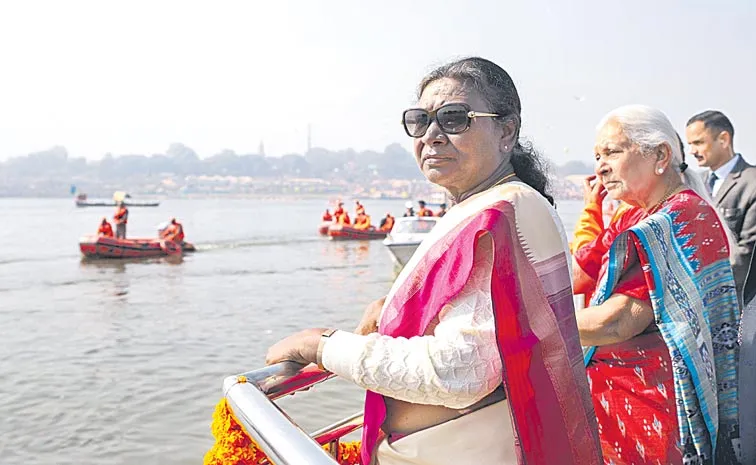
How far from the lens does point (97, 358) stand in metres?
11.2

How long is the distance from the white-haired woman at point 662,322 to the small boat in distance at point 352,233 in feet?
109

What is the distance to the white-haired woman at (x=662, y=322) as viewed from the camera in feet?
7.18

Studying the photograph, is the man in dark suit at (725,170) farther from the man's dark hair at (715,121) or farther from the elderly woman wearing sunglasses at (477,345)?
the elderly woman wearing sunglasses at (477,345)

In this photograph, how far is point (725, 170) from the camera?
15.8 feet

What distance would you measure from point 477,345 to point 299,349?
1.58 feet

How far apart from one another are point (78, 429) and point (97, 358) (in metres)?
3.51

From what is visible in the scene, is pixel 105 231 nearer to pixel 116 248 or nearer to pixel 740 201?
pixel 116 248

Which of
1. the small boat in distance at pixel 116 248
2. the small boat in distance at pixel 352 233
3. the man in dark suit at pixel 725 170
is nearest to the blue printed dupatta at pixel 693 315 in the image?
the man in dark suit at pixel 725 170

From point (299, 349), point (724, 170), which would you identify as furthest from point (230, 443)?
point (724, 170)

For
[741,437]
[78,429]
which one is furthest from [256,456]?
[78,429]

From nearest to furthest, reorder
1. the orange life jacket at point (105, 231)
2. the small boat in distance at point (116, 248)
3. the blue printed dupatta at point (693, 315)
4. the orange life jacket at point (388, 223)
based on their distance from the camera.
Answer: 1. the blue printed dupatta at point (693, 315)
2. the small boat in distance at point (116, 248)
3. the orange life jacket at point (105, 231)
4. the orange life jacket at point (388, 223)

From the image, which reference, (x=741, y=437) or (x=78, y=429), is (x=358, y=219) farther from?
(x=741, y=437)

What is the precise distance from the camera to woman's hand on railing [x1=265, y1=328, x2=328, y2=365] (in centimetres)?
176

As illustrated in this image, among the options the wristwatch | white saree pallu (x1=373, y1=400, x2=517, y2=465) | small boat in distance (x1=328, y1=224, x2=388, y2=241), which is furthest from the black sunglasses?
small boat in distance (x1=328, y1=224, x2=388, y2=241)
